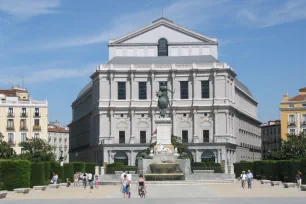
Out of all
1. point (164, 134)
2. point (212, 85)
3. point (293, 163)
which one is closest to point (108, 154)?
point (212, 85)

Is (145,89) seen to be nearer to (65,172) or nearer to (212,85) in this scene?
(212,85)

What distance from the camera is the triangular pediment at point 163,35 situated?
14825 cm

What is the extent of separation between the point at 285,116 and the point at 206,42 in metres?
24.5

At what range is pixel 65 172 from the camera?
82062mm

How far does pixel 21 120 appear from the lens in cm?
12656

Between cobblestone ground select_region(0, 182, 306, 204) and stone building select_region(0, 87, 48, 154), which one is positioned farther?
stone building select_region(0, 87, 48, 154)

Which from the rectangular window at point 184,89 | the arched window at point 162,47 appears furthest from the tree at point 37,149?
the arched window at point 162,47

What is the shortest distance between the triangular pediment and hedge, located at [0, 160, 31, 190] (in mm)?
93009

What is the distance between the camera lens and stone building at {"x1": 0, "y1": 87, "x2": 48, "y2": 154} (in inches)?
4941

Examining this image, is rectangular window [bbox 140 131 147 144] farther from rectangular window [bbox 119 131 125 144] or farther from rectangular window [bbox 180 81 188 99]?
rectangular window [bbox 180 81 188 99]

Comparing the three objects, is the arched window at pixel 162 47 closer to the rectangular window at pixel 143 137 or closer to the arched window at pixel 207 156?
the rectangular window at pixel 143 137

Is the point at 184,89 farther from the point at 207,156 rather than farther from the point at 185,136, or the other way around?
the point at 207,156

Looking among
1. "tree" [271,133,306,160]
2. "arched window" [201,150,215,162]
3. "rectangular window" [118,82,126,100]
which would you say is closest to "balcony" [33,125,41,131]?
"rectangular window" [118,82,126,100]

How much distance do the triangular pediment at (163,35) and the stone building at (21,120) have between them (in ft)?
89.1
